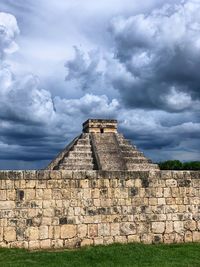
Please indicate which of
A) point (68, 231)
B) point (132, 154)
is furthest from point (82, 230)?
point (132, 154)

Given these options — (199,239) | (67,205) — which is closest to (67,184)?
(67,205)

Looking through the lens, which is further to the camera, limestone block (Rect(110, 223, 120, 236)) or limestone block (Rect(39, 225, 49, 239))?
limestone block (Rect(110, 223, 120, 236))

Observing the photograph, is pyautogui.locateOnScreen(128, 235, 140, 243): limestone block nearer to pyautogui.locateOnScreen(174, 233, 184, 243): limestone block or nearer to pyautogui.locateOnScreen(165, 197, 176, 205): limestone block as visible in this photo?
pyautogui.locateOnScreen(174, 233, 184, 243): limestone block

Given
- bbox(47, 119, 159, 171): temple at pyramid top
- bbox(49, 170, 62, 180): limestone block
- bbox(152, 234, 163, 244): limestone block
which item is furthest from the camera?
bbox(47, 119, 159, 171): temple at pyramid top

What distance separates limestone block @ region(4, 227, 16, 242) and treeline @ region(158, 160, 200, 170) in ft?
129

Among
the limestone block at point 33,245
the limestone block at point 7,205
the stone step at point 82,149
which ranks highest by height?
the stone step at point 82,149

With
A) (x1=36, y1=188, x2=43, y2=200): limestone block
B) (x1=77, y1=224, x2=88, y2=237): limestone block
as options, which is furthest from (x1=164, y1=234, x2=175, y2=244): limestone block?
(x1=36, y1=188, x2=43, y2=200): limestone block

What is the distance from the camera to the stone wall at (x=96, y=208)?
1089cm

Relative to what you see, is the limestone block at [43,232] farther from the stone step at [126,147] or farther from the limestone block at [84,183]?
the stone step at [126,147]

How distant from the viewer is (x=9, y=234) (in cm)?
1072

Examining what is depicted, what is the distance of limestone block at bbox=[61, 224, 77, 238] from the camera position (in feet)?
36.6

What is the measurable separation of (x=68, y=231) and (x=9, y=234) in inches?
56.9

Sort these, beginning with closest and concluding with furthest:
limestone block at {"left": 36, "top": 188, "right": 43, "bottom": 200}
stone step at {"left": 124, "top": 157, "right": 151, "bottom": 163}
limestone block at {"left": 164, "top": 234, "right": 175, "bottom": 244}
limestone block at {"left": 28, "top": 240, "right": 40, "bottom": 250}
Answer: limestone block at {"left": 28, "top": 240, "right": 40, "bottom": 250} → limestone block at {"left": 36, "top": 188, "right": 43, "bottom": 200} → limestone block at {"left": 164, "top": 234, "right": 175, "bottom": 244} → stone step at {"left": 124, "top": 157, "right": 151, "bottom": 163}

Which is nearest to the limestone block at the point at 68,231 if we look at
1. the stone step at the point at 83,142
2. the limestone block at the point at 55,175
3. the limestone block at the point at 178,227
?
the limestone block at the point at 55,175
